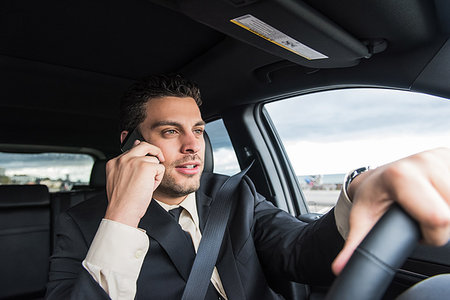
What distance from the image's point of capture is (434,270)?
1.25m

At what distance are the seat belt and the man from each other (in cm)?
5

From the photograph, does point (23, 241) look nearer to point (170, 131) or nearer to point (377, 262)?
point (170, 131)

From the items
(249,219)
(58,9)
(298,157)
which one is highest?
(58,9)

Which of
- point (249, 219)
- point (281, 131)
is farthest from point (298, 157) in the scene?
point (249, 219)

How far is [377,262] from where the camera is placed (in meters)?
0.32

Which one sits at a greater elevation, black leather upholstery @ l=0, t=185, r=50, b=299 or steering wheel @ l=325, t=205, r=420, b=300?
steering wheel @ l=325, t=205, r=420, b=300

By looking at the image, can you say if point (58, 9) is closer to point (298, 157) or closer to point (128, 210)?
point (128, 210)

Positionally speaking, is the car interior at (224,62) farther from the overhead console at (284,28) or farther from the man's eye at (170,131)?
the man's eye at (170,131)

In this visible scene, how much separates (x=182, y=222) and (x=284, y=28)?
2.80 feet

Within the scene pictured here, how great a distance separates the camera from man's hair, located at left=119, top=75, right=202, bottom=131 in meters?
1.53

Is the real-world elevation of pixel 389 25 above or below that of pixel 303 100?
above

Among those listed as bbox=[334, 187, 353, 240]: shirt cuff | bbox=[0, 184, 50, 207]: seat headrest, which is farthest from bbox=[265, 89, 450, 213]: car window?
bbox=[0, 184, 50, 207]: seat headrest

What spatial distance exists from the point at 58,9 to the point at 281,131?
147 cm

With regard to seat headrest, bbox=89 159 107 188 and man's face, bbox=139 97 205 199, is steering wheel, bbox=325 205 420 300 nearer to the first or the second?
man's face, bbox=139 97 205 199
